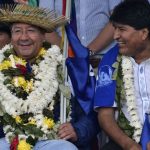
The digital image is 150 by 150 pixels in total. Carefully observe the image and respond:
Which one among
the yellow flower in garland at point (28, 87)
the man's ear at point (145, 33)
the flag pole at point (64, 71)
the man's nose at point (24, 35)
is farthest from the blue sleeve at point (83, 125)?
the man's ear at point (145, 33)

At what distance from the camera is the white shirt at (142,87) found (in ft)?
15.6

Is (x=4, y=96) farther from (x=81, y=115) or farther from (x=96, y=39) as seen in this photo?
(x=96, y=39)

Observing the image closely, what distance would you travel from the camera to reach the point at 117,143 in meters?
4.74

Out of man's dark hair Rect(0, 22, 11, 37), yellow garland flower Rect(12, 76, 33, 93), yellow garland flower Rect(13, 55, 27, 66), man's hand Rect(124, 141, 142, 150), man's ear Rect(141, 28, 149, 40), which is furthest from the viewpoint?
man's dark hair Rect(0, 22, 11, 37)

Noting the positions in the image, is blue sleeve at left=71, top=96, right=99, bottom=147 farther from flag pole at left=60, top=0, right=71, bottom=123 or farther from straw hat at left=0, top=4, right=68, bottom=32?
straw hat at left=0, top=4, right=68, bottom=32

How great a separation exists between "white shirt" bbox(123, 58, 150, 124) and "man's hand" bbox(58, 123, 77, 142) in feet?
1.42

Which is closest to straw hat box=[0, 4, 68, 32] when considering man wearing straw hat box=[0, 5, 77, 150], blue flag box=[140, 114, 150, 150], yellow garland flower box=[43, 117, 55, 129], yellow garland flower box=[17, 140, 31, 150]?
man wearing straw hat box=[0, 5, 77, 150]

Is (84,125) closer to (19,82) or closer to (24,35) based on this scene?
(19,82)

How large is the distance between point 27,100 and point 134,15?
1020 mm

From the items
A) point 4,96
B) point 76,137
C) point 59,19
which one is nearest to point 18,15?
point 59,19

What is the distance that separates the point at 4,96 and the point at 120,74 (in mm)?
890

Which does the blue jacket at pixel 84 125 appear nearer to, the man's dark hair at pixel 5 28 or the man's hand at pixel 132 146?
the man's hand at pixel 132 146

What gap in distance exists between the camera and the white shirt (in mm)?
4766

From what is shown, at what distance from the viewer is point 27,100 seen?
4789 millimetres
